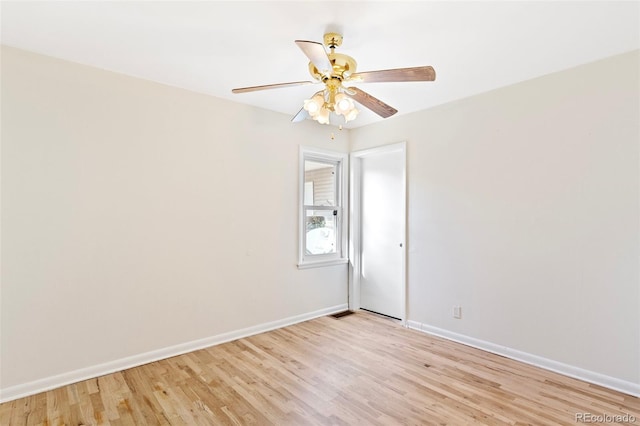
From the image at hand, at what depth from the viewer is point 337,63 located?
2.22 metres

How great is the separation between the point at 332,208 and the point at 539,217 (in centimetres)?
242

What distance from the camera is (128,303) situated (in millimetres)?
2912

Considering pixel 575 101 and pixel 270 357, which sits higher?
pixel 575 101

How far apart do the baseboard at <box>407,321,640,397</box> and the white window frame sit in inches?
55.1

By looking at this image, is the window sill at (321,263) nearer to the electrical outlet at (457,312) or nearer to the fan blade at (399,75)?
the electrical outlet at (457,312)

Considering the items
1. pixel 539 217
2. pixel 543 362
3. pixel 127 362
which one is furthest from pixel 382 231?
pixel 127 362

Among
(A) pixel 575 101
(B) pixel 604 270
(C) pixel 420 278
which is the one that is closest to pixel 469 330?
(C) pixel 420 278

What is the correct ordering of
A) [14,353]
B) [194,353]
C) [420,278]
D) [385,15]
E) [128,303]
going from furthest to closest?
[420,278] → [194,353] → [128,303] → [14,353] → [385,15]

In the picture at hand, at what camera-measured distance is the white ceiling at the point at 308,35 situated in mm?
2012

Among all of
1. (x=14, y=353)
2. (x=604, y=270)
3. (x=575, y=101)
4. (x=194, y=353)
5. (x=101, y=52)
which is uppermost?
(x=101, y=52)

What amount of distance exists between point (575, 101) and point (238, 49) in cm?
273

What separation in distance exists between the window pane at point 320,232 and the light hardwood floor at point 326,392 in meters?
1.43

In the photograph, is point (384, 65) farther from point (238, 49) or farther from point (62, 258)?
point (62, 258)

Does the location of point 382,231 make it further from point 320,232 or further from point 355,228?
point 320,232
